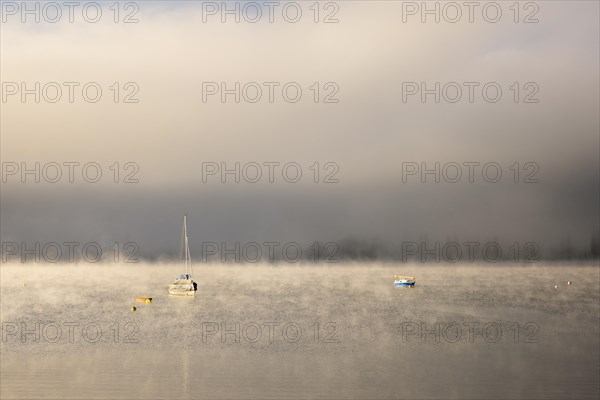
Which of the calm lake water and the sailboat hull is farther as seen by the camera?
the sailboat hull

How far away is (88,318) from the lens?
10400 centimetres

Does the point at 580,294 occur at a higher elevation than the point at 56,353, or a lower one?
lower

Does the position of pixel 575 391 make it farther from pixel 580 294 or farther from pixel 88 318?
pixel 580 294

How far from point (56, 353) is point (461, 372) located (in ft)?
125

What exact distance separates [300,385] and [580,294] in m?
133

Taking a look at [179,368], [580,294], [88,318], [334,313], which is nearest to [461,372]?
[179,368]

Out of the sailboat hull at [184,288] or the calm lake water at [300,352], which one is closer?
the calm lake water at [300,352]

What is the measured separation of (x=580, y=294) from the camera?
A: 16650 centimetres

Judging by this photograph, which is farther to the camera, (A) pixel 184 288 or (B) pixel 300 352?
(A) pixel 184 288

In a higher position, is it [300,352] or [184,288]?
[300,352]

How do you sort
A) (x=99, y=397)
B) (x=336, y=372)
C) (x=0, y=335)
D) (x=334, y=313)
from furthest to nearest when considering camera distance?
(x=334, y=313) < (x=0, y=335) < (x=336, y=372) < (x=99, y=397)

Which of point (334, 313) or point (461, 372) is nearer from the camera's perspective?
point (461, 372)

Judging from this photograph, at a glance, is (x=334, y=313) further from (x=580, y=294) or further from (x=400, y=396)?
(x=580, y=294)

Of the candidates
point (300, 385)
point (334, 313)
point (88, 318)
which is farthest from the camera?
point (334, 313)
